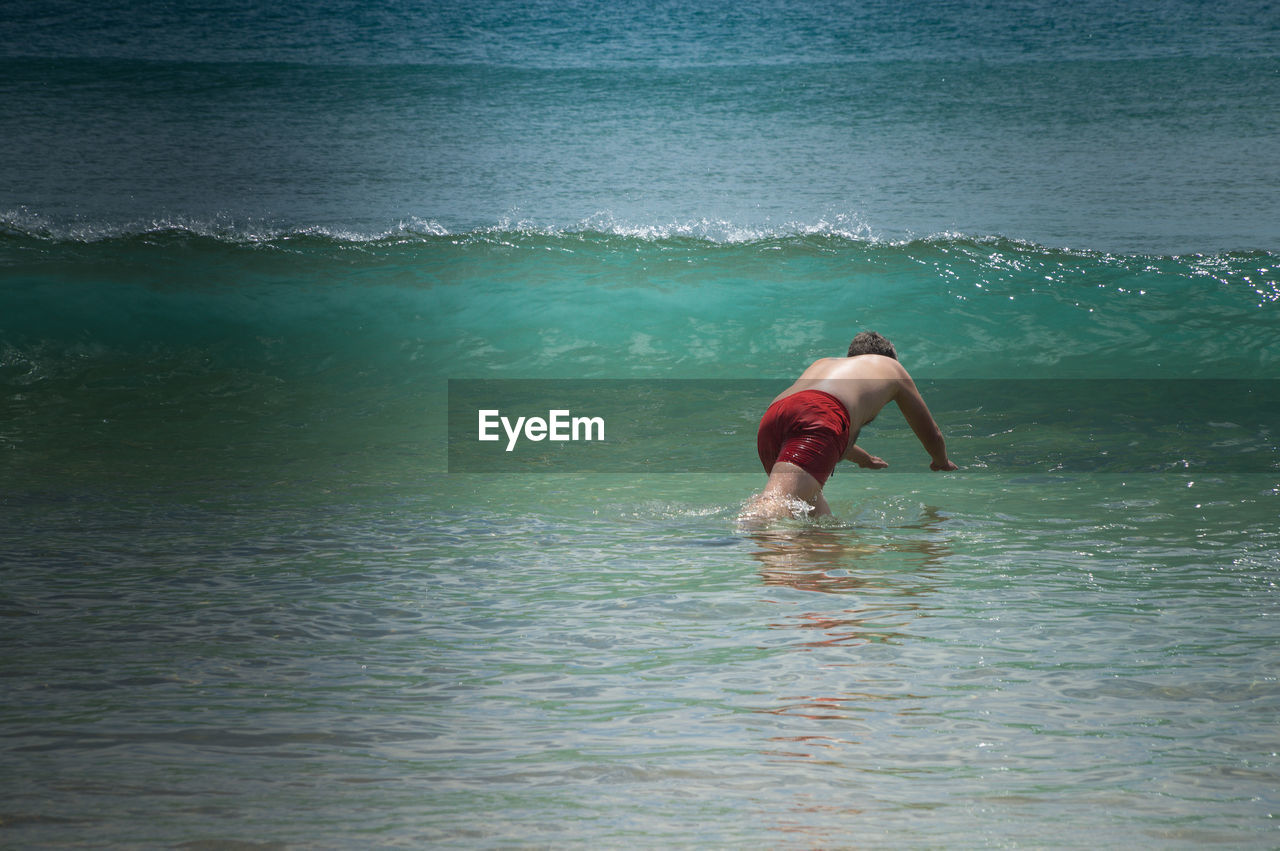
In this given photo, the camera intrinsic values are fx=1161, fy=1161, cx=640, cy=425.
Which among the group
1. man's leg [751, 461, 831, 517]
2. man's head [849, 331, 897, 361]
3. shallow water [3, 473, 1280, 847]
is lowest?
shallow water [3, 473, 1280, 847]

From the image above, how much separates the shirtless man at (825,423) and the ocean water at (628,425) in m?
0.18

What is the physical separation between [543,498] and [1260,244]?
415 inches

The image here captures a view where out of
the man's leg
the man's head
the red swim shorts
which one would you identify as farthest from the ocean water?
the man's head

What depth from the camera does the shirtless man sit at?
3.77 metres

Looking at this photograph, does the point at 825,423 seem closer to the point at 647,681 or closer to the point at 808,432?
the point at 808,432

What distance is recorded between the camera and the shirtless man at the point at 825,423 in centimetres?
377

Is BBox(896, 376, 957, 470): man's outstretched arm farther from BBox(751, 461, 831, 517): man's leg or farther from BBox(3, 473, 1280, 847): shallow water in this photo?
BBox(751, 461, 831, 517): man's leg

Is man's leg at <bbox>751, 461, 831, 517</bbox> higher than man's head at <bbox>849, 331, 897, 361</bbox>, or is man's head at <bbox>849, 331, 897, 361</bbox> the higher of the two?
man's head at <bbox>849, 331, 897, 361</bbox>

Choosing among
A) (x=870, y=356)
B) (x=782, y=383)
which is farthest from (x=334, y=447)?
(x=782, y=383)

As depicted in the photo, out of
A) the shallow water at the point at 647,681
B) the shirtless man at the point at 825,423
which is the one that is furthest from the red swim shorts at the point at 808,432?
the shallow water at the point at 647,681

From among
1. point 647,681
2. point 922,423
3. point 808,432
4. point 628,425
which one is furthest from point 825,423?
point 628,425

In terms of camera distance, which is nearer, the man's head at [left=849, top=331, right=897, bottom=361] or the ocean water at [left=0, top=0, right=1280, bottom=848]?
the ocean water at [left=0, top=0, right=1280, bottom=848]

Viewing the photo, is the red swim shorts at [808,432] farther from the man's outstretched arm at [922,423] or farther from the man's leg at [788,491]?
Result: the man's outstretched arm at [922,423]

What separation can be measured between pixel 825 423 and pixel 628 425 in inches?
116
